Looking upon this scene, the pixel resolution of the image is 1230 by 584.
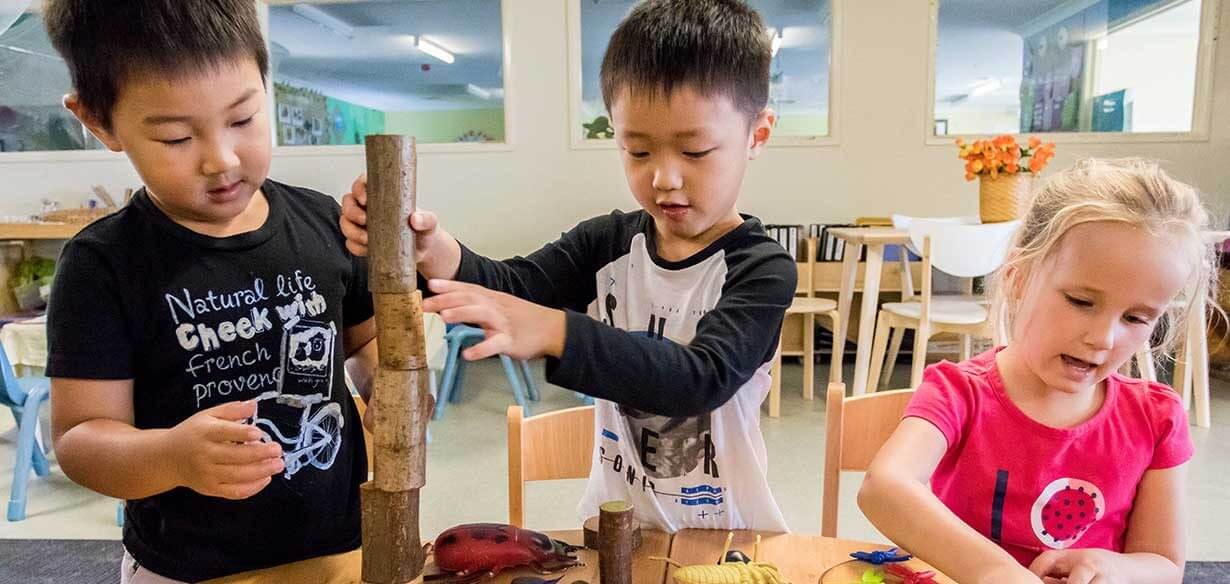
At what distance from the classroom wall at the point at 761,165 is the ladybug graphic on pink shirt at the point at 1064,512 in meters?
3.33

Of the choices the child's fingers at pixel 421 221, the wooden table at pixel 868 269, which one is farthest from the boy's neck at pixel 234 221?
the wooden table at pixel 868 269

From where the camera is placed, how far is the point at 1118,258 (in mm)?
792

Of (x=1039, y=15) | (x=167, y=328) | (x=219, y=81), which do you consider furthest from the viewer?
(x=1039, y=15)

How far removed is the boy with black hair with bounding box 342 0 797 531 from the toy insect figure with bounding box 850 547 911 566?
131 millimetres

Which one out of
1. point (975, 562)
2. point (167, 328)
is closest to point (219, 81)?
point (167, 328)

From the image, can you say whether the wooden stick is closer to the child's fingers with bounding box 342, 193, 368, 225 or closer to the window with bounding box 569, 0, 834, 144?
the child's fingers with bounding box 342, 193, 368, 225

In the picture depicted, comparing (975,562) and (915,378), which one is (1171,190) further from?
(915,378)

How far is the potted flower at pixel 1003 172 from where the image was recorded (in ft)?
9.96

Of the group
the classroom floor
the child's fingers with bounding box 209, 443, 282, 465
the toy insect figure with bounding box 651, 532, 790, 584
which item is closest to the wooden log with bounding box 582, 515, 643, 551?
the toy insect figure with bounding box 651, 532, 790, 584

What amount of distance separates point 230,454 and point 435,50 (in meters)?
4.02

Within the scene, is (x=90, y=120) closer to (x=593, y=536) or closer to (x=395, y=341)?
(x=395, y=341)

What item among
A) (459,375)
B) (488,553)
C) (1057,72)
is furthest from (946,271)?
(488,553)

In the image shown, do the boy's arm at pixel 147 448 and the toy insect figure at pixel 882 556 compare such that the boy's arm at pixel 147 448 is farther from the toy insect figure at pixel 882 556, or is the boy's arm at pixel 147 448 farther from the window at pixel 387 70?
the window at pixel 387 70

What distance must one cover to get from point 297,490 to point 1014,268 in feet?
2.70
